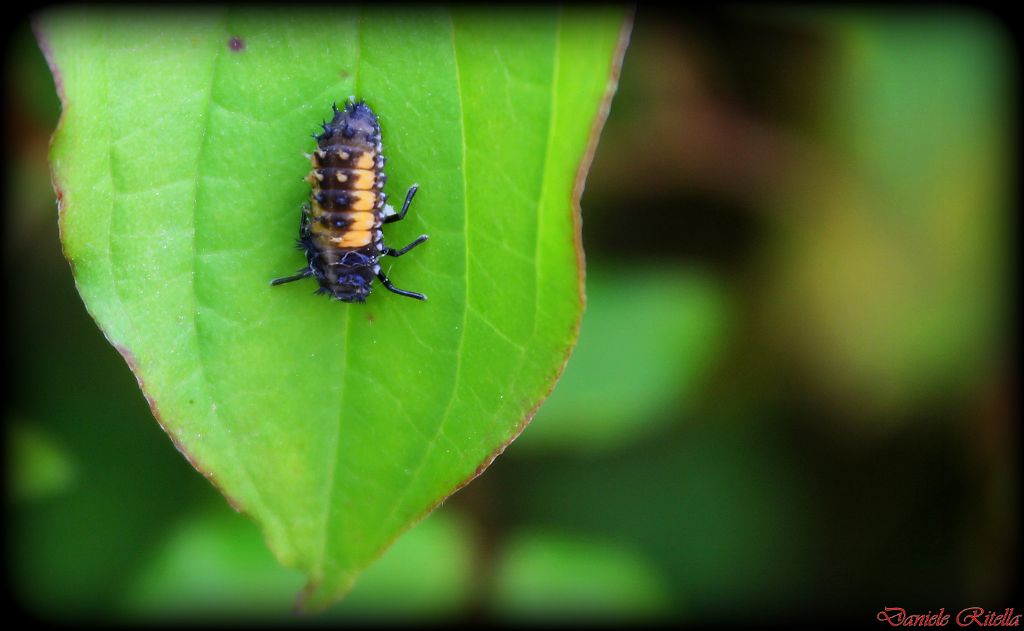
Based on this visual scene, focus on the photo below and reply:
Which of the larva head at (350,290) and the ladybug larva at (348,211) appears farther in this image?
the larva head at (350,290)

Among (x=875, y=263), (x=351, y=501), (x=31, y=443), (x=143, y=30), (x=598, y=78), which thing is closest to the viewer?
(x=598, y=78)

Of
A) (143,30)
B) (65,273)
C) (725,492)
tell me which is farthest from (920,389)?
(65,273)

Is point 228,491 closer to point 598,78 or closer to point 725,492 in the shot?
point 598,78

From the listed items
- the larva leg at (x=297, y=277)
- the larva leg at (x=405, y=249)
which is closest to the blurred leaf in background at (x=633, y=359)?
the larva leg at (x=405, y=249)

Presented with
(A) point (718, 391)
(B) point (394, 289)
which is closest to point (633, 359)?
(A) point (718, 391)

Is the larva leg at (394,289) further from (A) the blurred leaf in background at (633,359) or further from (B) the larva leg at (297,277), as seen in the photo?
(A) the blurred leaf in background at (633,359)

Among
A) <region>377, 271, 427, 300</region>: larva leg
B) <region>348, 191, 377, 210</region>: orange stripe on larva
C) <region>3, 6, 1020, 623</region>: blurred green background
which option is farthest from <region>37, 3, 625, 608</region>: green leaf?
<region>3, 6, 1020, 623</region>: blurred green background

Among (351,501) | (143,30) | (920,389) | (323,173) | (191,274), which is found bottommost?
(920,389)

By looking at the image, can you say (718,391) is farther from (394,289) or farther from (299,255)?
(299,255)
